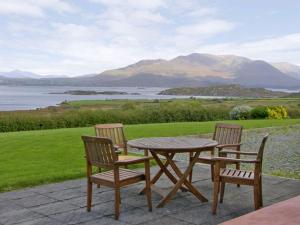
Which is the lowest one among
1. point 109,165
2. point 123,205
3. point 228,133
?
point 123,205

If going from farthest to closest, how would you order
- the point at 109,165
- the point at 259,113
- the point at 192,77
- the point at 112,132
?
the point at 192,77 < the point at 259,113 < the point at 112,132 < the point at 109,165

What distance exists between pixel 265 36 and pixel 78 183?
960 inches

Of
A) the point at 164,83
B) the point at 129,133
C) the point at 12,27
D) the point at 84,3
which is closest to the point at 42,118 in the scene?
the point at 84,3

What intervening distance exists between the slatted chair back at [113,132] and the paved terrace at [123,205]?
2.69 feet

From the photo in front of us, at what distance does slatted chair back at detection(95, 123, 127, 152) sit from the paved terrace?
0.82 metres

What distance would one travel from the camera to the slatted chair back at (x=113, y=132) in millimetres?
6461

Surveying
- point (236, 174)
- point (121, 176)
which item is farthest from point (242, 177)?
point (121, 176)

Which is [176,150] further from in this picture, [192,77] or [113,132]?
[192,77]

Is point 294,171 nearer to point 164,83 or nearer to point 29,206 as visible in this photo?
point 29,206

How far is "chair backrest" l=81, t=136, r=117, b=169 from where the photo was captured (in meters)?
4.51

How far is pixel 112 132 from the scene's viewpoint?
21.5ft

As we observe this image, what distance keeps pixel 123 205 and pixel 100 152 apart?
0.83m

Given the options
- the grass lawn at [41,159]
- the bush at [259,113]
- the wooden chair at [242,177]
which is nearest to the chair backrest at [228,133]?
the wooden chair at [242,177]

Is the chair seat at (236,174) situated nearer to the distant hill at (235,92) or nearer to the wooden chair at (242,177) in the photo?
the wooden chair at (242,177)
